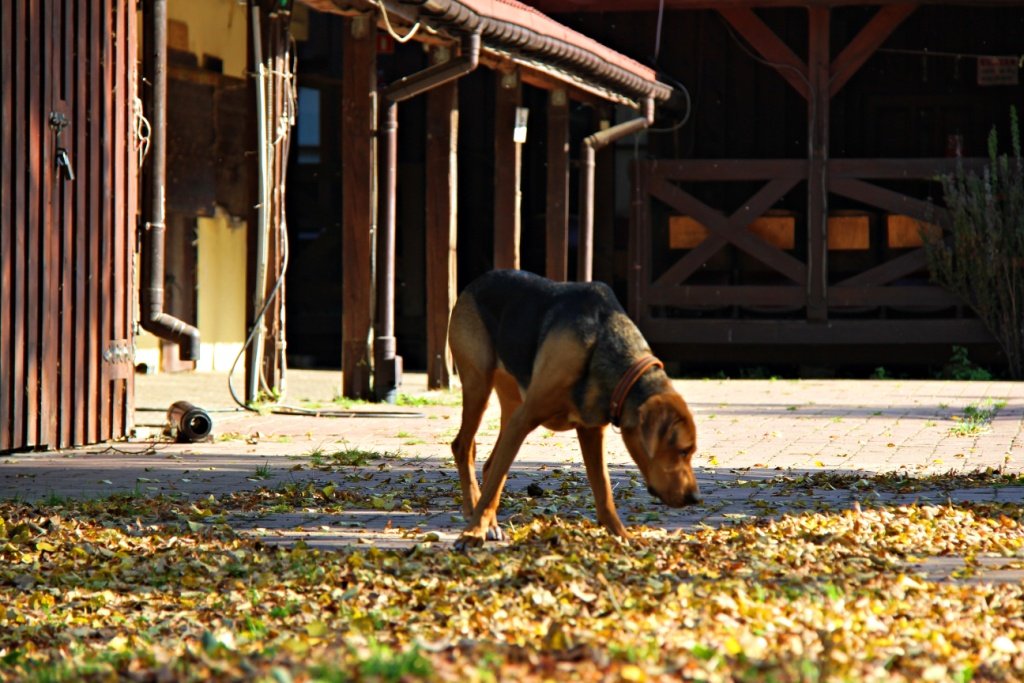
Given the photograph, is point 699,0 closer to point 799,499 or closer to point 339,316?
point 339,316

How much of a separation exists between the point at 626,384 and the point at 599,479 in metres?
0.64

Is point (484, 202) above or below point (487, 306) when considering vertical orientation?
above

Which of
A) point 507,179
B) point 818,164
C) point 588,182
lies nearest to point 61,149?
point 507,179

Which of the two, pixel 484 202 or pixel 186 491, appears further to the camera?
pixel 484 202

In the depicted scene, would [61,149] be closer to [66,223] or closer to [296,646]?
[66,223]

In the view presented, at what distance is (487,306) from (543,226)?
496 inches

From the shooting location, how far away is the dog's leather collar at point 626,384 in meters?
5.91

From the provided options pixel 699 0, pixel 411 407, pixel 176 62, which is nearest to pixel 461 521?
pixel 411 407

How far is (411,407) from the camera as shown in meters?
12.9

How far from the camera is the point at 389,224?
13375mm

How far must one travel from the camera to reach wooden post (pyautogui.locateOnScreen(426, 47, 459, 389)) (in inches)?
566

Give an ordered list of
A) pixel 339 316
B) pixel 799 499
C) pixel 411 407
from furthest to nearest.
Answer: pixel 339 316, pixel 411 407, pixel 799 499

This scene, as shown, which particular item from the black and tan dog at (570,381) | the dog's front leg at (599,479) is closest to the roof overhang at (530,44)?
the black and tan dog at (570,381)

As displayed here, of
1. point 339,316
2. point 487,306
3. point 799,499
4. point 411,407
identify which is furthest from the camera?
point 339,316
